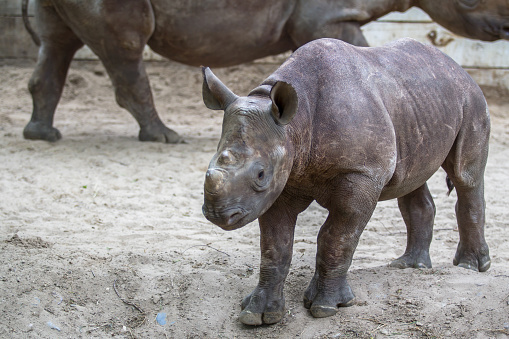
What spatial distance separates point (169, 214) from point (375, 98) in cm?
243

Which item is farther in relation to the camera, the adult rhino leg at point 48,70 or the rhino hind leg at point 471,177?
the adult rhino leg at point 48,70

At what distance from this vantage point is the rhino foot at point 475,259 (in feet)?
14.3

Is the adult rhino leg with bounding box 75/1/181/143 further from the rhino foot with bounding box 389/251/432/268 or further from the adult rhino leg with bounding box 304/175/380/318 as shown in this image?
the adult rhino leg with bounding box 304/175/380/318

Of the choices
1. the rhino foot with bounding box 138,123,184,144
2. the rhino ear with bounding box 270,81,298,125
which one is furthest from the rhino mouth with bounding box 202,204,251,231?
the rhino foot with bounding box 138,123,184,144

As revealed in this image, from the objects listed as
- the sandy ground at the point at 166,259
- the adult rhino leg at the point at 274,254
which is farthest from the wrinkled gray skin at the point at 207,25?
the adult rhino leg at the point at 274,254

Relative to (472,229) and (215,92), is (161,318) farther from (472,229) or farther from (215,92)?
(472,229)

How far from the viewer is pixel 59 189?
18.7ft

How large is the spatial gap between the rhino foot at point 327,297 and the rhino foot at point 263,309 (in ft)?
0.49

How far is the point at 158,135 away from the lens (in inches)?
289

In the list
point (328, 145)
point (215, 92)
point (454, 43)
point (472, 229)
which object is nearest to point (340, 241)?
point (328, 145)

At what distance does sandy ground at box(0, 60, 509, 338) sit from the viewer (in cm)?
334

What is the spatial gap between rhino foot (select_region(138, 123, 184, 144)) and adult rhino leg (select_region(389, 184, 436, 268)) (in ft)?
11.7

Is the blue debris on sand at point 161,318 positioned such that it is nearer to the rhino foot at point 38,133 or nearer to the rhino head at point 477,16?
the rhino foot at point 38,133

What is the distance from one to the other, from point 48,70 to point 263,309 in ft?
16.3
